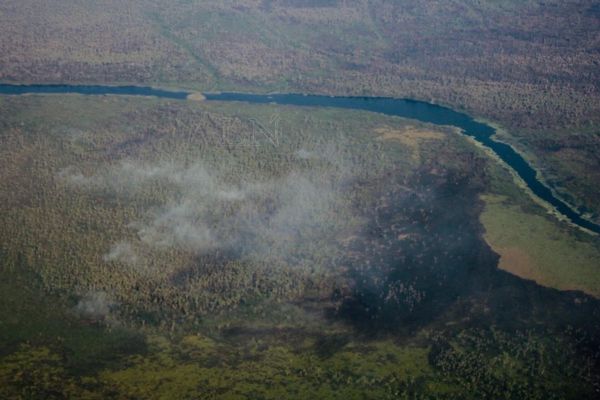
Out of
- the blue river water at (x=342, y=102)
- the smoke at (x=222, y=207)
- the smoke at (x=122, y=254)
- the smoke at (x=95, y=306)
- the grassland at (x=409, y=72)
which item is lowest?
the smoke at (x=95, y=306)

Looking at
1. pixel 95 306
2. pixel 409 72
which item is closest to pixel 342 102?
pixel 409 72

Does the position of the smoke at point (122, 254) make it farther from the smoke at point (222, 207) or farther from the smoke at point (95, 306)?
the smoke at point (95, 306)

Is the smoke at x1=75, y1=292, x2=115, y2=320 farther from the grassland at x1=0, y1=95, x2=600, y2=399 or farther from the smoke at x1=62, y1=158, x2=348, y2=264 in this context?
the smoke at x1=62, y1=158, x2=348, y2=264

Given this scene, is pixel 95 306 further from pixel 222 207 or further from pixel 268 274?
pixel 222 207

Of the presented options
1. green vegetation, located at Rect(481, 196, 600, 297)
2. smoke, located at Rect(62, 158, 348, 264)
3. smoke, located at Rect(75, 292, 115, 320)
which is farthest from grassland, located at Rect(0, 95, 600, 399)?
green vegetation, located at Rect(481, 196, 600, 297)

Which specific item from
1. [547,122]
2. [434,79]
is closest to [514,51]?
[434,79]

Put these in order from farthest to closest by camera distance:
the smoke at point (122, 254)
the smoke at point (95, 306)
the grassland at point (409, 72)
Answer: the grassland at point (409, 72) < the smoke at point (122, 254) < the smoke at point (95, 306)

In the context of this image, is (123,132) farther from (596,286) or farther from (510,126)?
(596,286)

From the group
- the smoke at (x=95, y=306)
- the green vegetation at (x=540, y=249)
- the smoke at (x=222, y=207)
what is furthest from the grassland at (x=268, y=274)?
the green vegetation at (x=540, y=249)

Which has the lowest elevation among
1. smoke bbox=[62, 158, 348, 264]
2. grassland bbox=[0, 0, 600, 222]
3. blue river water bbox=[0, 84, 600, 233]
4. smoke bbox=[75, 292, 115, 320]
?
smoke bbox=[75, 292, 115, 320]

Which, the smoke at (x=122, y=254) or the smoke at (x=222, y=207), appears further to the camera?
the smoke at (x=222, y=207)

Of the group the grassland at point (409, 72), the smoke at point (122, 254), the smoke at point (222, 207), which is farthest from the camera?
the grassland at point (409, 72)
